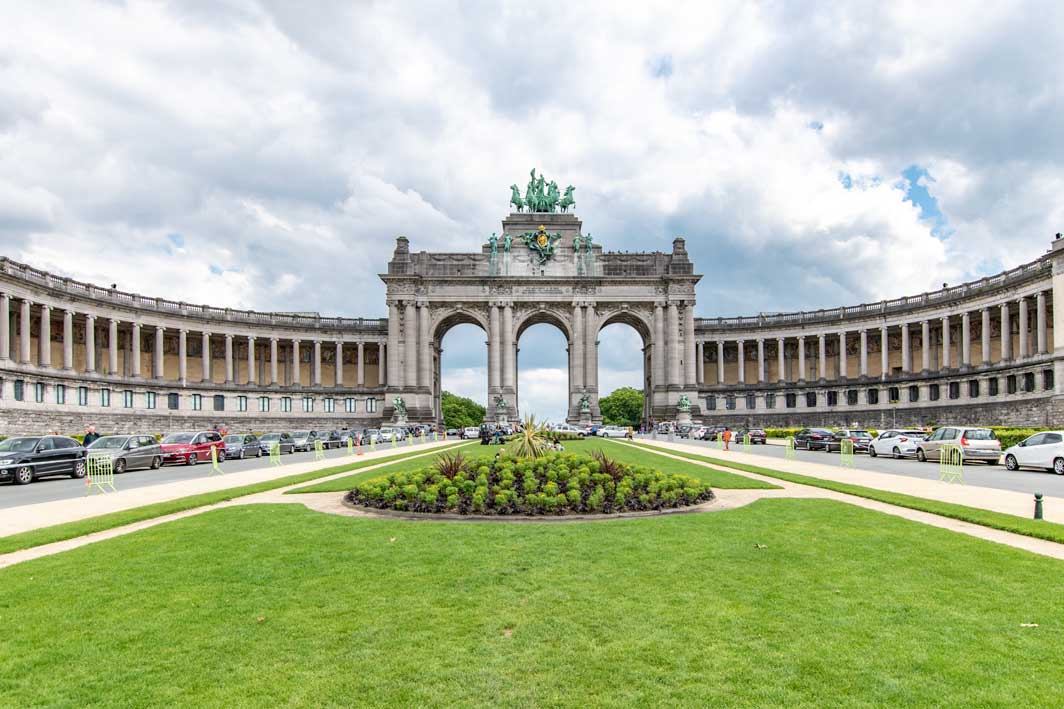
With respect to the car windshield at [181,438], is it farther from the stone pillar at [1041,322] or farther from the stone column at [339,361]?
the stone pillar at [1041,322]

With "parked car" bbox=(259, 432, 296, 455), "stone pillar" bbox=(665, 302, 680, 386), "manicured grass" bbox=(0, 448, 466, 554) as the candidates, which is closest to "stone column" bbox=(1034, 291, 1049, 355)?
"stone pillar" bbox=(665, 302, 680, 386)

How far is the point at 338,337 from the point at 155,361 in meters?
23.0

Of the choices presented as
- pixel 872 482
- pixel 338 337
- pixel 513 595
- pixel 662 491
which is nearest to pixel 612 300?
pixel 338 337

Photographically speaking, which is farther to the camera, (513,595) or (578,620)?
(513,595)

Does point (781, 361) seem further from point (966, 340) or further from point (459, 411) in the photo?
point (459, 411)

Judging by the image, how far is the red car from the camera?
36531mm

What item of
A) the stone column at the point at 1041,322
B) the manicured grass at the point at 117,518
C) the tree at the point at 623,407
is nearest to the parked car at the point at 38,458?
the manicured grass at the point at 117,518

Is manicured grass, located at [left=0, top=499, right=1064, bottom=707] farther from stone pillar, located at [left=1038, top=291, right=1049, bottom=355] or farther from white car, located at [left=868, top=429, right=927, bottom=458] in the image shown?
stone pillar, located at [left=1038, top=291, right=1049, bottom=355]

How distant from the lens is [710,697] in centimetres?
545

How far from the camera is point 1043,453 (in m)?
27.8

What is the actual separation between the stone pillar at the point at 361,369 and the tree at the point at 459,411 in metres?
35.9

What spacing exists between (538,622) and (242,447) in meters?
38.8

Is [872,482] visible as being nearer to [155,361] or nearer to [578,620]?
[578,620]

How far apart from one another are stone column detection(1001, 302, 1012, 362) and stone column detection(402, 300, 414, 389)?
222 feet
